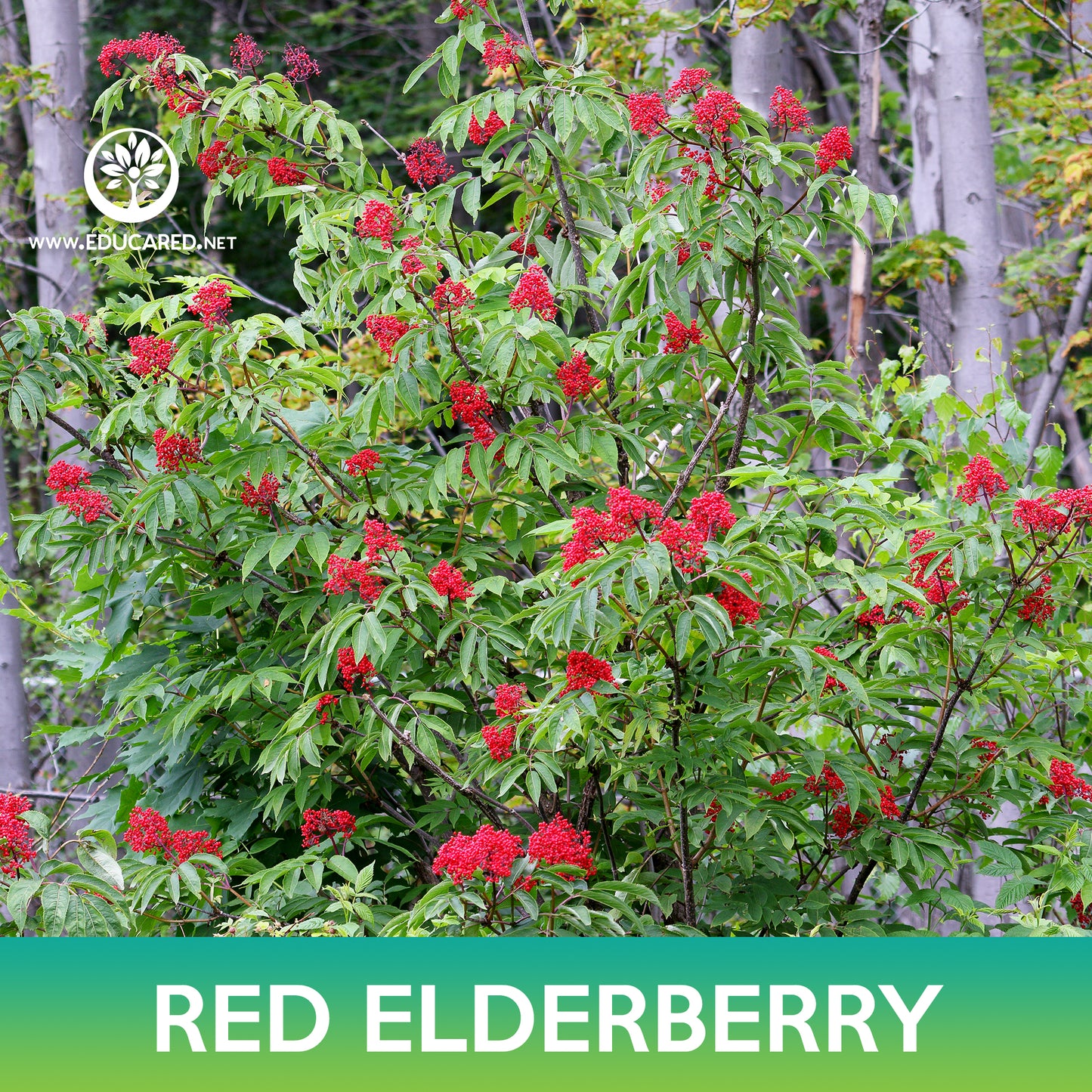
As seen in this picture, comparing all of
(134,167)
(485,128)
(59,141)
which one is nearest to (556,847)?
(485,128)

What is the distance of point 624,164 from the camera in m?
3.24

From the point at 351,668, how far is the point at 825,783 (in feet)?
3.47

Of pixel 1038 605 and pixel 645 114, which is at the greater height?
pixel 645 114

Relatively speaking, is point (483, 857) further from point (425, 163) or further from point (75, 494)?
point (425, 163)

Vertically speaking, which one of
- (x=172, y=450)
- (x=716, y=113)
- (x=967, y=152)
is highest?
(x=967, y=152)

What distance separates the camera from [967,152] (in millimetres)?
5355

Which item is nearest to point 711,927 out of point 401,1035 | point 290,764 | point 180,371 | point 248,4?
point 401,1035

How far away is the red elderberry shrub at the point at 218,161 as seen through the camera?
313cm

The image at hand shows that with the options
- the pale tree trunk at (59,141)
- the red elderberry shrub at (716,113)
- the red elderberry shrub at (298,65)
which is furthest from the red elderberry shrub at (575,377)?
the pale tree trunk at (59,141)

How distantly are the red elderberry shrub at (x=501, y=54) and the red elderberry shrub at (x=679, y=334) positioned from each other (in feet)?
2.34

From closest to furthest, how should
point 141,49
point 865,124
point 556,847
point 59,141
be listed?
point 556,847 < point 141,49 < point 865,124 < point 59,141

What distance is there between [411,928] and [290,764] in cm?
51

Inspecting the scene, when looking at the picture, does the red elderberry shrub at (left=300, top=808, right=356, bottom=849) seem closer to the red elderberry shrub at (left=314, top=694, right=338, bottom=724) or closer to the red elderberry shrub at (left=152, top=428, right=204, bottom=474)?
the red elderberry shrub at (left=314, top=694, right=338, bottom=724)

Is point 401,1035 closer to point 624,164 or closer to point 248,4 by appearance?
point 624,164
